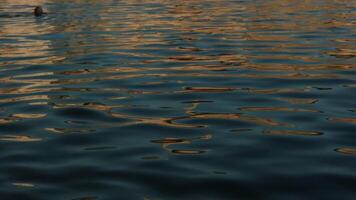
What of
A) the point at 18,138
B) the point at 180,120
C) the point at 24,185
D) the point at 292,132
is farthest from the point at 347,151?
the point at 18,138

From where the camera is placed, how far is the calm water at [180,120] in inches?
194

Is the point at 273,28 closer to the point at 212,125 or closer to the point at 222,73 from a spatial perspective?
the point at 222,73

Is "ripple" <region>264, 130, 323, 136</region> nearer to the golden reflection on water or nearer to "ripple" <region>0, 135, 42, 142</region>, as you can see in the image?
the golden reflection on water

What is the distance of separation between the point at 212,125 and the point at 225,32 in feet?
38.9

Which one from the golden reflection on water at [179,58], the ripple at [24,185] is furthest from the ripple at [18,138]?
the ripple at [24,185]

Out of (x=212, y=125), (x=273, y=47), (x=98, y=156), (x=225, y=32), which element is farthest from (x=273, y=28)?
Answer: (x=98, y=156)

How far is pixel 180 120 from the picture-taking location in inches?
284

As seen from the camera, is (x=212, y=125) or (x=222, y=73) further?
(x=222, y=73)

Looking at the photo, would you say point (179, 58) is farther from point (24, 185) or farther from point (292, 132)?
point (24, 185)

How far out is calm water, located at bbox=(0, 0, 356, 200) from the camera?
16.2 feet

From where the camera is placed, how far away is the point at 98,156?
5.79 meters

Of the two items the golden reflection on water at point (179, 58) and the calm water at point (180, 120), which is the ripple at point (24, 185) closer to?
the calm water at point (180, 120)

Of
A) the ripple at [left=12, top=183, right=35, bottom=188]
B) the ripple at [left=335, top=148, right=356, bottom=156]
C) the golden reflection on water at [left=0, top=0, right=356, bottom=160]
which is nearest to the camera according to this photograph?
the ripple at [left=12, top=183, right=35, bottom=188]

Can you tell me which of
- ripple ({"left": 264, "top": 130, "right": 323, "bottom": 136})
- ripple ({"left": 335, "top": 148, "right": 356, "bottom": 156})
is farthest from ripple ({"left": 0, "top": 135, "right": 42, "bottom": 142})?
ripple ({"left": 335, "top": 148, "right": 356, "bottom": 156})
